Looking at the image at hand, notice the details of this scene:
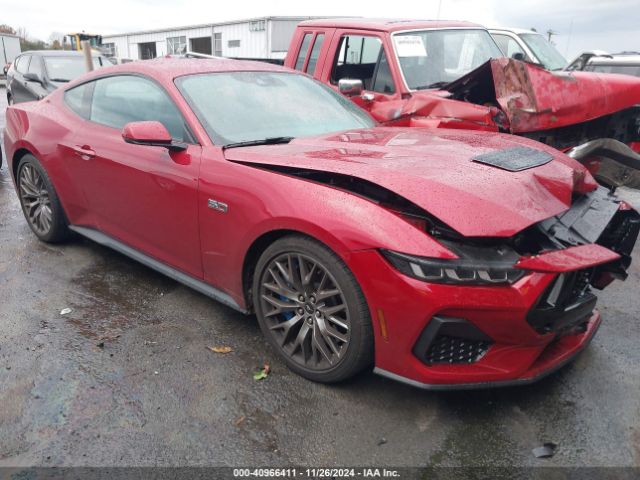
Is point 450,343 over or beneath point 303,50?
beneath

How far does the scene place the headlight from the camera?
206cm

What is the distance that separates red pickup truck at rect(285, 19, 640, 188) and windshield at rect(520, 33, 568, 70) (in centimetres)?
199

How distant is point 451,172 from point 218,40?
2329 cm

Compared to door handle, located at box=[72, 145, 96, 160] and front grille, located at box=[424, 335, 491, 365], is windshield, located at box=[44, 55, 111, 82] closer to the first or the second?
door handle, located at box=[72, 145, 96, 160]

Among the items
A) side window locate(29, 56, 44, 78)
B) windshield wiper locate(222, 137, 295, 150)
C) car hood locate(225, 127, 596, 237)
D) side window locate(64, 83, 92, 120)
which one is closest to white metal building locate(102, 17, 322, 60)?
side window locate(29, 56, 44, 78)

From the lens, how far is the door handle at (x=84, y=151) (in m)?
3.57

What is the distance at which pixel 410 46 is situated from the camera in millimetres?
5109

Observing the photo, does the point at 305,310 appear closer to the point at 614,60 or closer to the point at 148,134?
the point at 148,134

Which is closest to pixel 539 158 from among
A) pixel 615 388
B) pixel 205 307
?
pixel 615 388

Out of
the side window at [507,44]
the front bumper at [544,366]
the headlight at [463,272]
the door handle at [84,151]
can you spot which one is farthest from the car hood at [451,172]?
the side window at [507,44]

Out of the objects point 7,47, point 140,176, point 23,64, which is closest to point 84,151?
point 140,176

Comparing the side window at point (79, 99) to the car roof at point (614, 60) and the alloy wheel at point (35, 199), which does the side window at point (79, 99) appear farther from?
the car roof at point (614, 60)

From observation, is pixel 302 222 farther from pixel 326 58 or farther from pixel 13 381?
pixel 326 58

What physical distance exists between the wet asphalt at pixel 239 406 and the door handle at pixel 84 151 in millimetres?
1076
